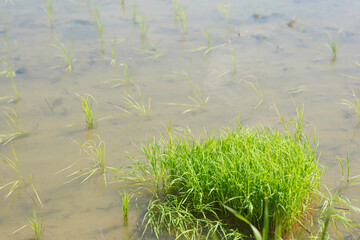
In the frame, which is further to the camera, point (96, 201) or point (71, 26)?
point (71, 26)

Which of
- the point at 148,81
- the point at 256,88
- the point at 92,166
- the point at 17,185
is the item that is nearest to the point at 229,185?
the point at 92,166

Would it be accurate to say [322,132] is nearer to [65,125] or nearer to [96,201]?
[96,201]

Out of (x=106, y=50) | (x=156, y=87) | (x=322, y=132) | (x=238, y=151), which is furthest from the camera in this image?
(x=106, y=50)

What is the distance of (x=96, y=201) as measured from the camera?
299cm

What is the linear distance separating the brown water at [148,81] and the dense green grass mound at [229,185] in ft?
0.94

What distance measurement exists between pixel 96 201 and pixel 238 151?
42.6 inches

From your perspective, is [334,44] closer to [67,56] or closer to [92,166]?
[67,56]

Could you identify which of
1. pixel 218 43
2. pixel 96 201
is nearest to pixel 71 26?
pixel 218 43

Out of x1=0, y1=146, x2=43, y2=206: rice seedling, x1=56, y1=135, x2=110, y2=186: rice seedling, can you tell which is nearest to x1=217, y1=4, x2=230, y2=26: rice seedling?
x1=56, y1=135, x2=110, y2=186: rice seedling

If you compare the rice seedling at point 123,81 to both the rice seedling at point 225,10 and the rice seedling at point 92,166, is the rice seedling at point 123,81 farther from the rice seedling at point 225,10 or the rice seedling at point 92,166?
the rice seedling at point 225,10

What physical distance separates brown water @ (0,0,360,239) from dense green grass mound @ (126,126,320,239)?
29 centimetres

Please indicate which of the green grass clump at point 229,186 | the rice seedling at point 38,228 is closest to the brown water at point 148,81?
the rice seedling at point 38,228

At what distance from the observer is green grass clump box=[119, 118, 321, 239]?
259cm

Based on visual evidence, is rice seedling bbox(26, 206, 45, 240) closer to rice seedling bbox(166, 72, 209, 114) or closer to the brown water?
the brown water
